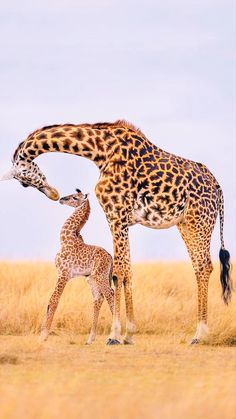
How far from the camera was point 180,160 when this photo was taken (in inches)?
531

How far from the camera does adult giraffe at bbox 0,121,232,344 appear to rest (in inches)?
485

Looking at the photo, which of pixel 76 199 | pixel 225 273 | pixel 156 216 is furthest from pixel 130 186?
pixel 225 273

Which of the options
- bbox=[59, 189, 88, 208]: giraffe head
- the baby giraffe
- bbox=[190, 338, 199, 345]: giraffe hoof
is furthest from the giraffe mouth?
bbox=[190, 338, 199, 345]: giraffe hoof

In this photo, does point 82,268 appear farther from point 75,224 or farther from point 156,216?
point 156,216

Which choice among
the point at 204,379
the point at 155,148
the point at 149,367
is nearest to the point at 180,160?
the point at 155,148

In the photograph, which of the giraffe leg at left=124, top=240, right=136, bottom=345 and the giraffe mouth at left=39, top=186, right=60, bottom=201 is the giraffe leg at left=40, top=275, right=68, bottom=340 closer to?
the giraffe leg at left=124, top=240, right=136, bottom=345

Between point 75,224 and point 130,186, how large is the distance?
0.85 meters

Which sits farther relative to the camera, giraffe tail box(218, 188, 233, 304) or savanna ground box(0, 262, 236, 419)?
giraffe tail box(218, 188, 233, 304)

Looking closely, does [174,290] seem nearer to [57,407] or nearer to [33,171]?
[33,171]

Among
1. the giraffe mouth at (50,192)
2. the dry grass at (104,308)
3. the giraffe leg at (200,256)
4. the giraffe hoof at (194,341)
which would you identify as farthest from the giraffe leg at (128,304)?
the giraffe mouth at (50,192)

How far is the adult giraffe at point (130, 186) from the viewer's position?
12.3m

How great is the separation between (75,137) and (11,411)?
7124mm

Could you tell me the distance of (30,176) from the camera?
42.0 feet

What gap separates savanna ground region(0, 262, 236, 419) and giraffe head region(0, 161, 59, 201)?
194 cm
